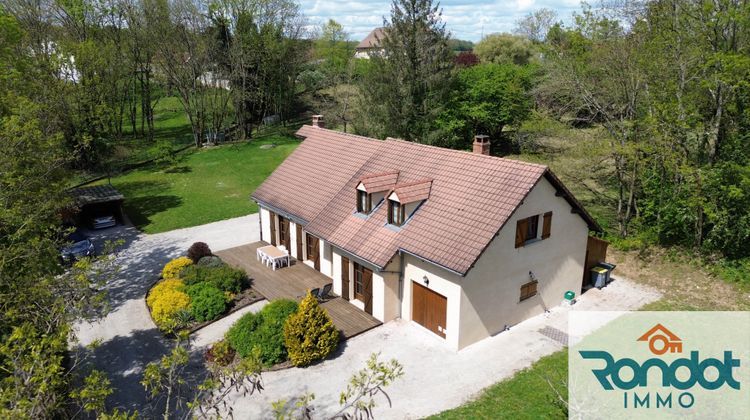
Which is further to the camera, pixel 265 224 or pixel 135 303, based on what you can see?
pixel 265 224

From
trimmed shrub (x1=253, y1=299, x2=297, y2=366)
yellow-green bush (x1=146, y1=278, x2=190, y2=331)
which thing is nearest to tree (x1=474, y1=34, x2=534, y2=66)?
yellow-green bush (x1=146, y1=278, x2=190, y2=331)

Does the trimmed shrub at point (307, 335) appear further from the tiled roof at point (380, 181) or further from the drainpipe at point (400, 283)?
the tiled roof at point (380, 181)

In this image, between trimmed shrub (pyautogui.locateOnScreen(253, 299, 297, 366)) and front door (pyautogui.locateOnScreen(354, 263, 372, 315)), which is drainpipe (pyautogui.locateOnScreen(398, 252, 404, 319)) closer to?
front door (pyautogui.locateOnScreen(354, 263, 372, 315))

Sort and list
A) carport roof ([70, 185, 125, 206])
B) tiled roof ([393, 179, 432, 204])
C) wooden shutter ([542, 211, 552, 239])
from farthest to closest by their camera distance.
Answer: carport roof ([70, 185, 125, 206]) < wooden shutter ([542, 211, 552, 239]) < tiled roof ([393, 179, 432, 204])

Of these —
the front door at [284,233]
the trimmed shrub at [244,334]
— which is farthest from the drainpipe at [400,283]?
the front door at [284,233]

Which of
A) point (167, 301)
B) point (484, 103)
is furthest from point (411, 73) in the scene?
point (167, 301)

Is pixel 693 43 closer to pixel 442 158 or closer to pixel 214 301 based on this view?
pixel 442 158

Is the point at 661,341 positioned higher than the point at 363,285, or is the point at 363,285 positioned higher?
the point at 363,285

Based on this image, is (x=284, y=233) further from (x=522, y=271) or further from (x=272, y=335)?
(x=522, y=271)
